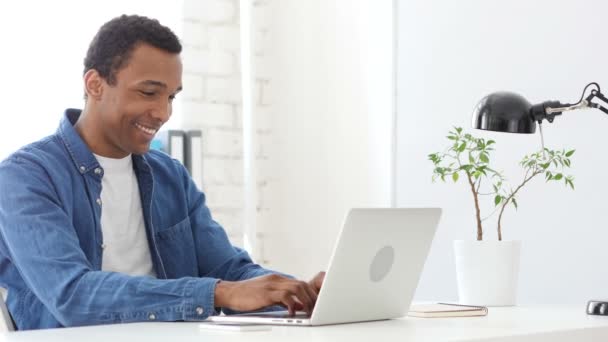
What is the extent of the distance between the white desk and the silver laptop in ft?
0.09

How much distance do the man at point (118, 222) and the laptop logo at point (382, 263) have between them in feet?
0.37

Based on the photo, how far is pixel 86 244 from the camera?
6.41 ft

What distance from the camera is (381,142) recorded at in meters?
3.42

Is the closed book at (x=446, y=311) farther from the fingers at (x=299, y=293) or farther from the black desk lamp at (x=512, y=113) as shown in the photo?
the black desk lamp at (x=512, y=113)

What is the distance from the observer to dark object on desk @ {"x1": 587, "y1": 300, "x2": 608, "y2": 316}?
193 centimetres

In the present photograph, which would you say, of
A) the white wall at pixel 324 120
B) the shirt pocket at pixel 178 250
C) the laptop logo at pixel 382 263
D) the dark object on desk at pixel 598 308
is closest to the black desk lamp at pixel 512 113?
the dark object on desk at pixel 598 308

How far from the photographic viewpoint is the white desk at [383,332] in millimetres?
1378

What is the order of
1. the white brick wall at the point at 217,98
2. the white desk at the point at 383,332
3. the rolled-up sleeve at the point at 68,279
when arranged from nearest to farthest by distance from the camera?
1. the white desk at the point at 383,332
2. the rolled-up sleeve at the point at 68,279
3. the white brick wall at the point at 217,98

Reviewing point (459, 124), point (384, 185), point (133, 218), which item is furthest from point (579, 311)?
point (384, 185)

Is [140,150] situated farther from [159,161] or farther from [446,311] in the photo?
[446,311]

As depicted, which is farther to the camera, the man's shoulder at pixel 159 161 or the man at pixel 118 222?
the man's shoulder at pixel 159 161

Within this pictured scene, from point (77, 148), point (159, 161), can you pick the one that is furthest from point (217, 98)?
point (77, 148)

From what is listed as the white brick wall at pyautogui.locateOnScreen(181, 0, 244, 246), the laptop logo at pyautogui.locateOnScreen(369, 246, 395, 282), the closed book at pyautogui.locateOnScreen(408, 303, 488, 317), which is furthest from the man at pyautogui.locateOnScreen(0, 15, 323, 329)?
the white brick wall at pyautogui.locateOnScreen(181, 0, 244, 246)

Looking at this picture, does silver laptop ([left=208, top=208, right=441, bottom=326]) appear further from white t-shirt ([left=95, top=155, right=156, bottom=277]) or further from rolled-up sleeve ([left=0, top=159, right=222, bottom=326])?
white t-shirt ([left=95, top=155, right=156, bottom=277])
